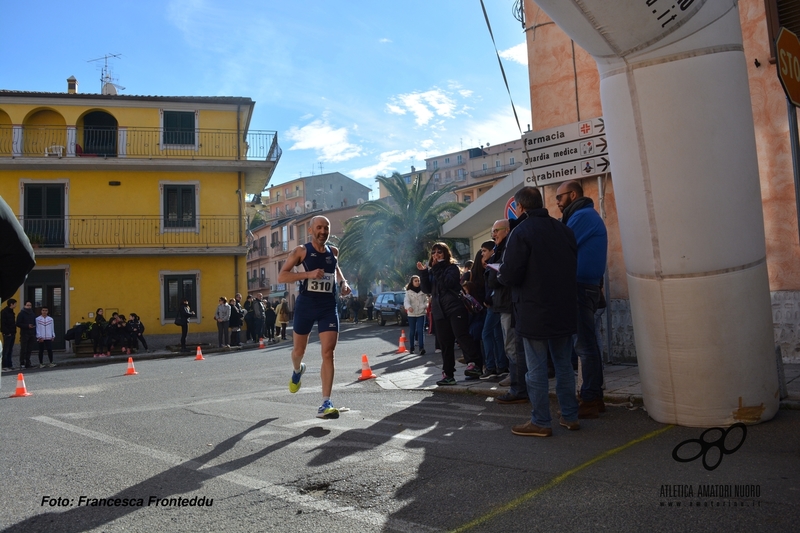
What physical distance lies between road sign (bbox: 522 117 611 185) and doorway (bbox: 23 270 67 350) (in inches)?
978

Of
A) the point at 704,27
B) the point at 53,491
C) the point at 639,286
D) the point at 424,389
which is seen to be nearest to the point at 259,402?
the point at 424,389

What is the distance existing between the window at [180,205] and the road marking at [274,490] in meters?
25.1

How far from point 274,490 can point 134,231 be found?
2771cm

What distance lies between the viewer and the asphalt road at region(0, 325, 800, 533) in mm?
3479

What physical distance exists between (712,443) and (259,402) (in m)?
5.33

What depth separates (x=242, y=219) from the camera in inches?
1206

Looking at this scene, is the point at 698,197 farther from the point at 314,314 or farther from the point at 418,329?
the point at 418,329

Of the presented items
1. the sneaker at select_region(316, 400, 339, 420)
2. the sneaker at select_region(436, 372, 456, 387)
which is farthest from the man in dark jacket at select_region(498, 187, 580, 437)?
the sneaker at select_region(436, 372, 456, 387)

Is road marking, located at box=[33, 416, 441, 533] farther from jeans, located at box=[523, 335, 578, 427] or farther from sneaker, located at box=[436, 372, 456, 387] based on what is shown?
sneaker, located at box=[436, 372, 456, 387]

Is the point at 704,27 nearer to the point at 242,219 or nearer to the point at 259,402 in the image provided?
the point at 259,402

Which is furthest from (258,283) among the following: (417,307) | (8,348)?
(417,307)

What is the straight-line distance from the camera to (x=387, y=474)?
4.40 meters

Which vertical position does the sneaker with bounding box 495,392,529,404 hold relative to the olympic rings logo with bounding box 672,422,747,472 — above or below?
above

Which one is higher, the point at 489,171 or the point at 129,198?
the point at 489,171
